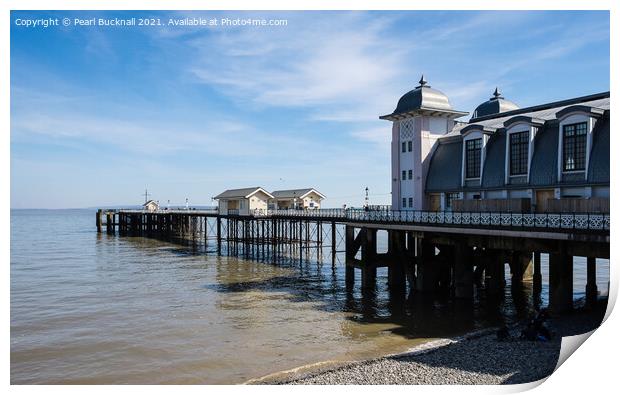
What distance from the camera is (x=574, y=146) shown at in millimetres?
20062

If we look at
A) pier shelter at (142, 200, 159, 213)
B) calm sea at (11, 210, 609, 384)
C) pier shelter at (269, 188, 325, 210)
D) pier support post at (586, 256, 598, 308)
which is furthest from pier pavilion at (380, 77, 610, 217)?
pier shelter at (142, 200, 159, 213)

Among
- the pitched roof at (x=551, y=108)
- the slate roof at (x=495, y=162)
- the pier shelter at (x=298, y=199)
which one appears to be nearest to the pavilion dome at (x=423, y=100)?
the pitched roof at (x=551, y=108)

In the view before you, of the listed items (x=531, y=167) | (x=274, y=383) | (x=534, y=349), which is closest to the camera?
(x=274, y=383)

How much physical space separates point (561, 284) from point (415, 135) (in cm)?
1152

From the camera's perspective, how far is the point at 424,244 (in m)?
25.7

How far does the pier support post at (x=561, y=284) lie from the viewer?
60.9 ft

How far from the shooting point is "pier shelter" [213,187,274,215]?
169 ft

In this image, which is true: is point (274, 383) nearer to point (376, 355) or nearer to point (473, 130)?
point (376, 355)

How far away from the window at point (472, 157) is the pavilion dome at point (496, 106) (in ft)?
46.6

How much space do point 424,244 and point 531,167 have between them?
21.8ft

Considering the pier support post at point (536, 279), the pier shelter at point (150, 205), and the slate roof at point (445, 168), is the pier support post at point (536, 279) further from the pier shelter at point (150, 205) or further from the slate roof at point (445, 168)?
the pier shelter at point (150, 205)

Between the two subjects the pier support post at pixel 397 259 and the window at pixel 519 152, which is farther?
the pier support post at pixel 397 259

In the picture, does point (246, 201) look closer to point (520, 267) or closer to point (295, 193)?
point (295, 193)
